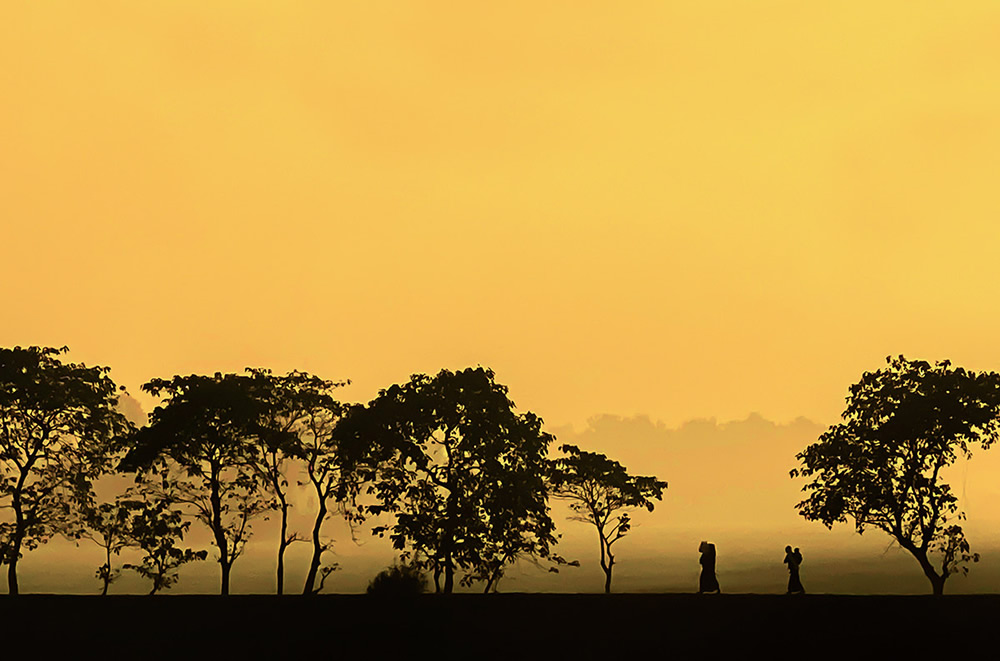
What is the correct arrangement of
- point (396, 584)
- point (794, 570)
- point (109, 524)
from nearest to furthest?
point (396, 584) → point (794, 570) → point (109, 524)

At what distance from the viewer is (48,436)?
57812 millimetres

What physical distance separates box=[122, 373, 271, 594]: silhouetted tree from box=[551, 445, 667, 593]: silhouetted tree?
20.1m

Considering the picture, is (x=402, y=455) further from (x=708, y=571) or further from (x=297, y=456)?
(x=708, y=571)

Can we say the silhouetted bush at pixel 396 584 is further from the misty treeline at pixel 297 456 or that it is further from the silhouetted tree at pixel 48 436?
the silhouetted tree at pixel 48 436

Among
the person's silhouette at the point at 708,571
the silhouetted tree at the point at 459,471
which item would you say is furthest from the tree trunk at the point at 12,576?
the person's silhouette at the point at 708,571

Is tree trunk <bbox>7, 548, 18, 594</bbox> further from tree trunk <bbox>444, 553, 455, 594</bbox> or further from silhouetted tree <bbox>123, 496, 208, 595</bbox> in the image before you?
tree trunk <bbox>444, 553, 455, 594</bbox>

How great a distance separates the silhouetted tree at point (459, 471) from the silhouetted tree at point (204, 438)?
5.67 m

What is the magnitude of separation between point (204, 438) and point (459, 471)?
13874mm
